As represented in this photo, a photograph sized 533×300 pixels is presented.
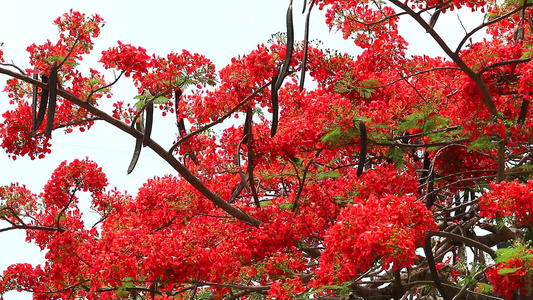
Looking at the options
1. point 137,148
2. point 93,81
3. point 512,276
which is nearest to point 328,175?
point 137,148

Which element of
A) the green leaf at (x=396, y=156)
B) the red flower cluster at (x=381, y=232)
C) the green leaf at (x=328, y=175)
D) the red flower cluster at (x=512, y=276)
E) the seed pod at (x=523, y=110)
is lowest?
the red flower cluster at (x=512, y=276)

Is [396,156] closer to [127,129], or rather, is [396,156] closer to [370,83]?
[370,83]

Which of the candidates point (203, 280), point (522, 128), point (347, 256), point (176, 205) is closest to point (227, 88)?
point (176, 205)

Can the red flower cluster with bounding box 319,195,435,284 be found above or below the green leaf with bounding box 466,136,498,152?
below

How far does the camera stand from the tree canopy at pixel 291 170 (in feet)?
16.1

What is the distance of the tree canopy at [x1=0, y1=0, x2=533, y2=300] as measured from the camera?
4.92m

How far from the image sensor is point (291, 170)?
7023 mm

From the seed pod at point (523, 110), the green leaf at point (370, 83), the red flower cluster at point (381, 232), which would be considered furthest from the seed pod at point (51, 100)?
the seed pod at point (523, 110)

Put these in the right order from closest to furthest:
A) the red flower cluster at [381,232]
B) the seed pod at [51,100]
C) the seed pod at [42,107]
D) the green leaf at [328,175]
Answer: the red flower cluster at [381,232]
the seed pod at [51,100]
the seed pod at [42,107]
the green leaf at [328,175]

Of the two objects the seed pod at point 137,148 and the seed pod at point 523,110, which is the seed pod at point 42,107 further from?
the seed pod at point 523,110

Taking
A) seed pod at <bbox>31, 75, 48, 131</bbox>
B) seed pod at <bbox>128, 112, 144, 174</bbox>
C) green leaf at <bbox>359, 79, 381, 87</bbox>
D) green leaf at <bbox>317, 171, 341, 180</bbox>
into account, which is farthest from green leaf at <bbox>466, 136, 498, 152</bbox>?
seed pod at <bbox>31, 75, 48, 131</bbox>

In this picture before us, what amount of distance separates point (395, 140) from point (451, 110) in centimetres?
56

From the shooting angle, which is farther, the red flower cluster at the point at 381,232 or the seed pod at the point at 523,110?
the seed pod at the point at 523,110

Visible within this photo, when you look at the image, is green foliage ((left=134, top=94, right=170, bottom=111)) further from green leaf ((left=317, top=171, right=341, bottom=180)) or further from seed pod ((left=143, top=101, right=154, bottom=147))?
green leaf ((left=317, top=171, right=341, bottom=180))
